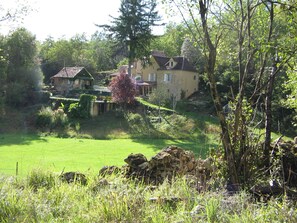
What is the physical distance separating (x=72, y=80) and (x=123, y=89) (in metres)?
15.3

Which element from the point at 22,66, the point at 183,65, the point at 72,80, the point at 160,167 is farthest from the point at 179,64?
the point at 160,167

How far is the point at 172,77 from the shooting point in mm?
44000

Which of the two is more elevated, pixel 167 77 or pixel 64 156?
pixel 167 77

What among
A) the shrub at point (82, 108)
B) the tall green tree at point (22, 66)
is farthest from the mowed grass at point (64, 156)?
the tall green tree at point (22, 66)

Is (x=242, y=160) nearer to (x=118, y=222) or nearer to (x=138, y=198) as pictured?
(x=138, y=198)

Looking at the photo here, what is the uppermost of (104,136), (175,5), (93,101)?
(175,5)

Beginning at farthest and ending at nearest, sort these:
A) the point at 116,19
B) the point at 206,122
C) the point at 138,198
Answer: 1. the point at 116,19
2. the point at 206,122
3. the point at 138,198

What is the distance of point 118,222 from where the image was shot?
179 inches

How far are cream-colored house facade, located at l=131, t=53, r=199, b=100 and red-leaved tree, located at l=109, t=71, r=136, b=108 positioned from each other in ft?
17.4

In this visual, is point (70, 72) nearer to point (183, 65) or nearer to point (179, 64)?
point (179, 64)

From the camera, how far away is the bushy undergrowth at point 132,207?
173 inches

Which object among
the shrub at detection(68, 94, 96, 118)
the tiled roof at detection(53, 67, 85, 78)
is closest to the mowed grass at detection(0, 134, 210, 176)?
the shrub at detection(68, 94, 96, 118)

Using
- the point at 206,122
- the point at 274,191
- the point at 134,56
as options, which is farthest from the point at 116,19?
the point at 274,191

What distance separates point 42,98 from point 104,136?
1492cm
